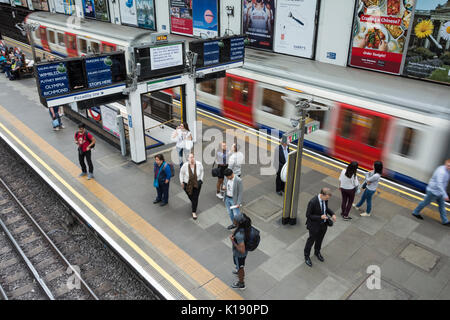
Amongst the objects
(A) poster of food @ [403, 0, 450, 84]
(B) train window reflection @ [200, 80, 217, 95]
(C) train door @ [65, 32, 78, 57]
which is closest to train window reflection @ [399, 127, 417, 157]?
(A) poster of food @ [403, 0, 450, 84]

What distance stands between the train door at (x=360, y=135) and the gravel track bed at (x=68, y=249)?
698 cm

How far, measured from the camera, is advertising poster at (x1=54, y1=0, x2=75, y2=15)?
30.5m

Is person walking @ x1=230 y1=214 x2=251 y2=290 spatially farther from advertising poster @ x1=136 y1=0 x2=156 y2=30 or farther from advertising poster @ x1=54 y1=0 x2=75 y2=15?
advertising poster @ x1=54 y1=0 x2=75 y2=15

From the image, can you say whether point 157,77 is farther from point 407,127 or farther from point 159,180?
point 407,127

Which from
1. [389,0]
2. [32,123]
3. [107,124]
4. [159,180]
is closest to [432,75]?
[389,0]

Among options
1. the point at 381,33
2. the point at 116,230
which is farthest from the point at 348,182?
the point at 381,33

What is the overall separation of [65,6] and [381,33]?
88.4 ft

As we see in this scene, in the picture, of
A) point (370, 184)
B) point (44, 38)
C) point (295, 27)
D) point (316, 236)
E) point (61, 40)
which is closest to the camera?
point (316, 236)

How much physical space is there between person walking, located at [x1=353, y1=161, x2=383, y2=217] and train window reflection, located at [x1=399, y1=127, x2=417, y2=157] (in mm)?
1731

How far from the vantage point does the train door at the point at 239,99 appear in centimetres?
1367

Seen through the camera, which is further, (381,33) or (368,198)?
(381,33)

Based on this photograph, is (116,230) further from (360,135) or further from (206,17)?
(206,17)

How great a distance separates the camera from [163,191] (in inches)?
365

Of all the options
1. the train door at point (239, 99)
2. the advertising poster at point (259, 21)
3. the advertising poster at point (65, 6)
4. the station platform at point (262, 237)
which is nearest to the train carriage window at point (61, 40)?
the advertising poster at point (65, 6)
